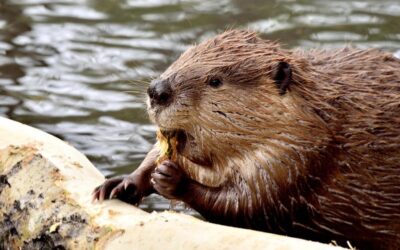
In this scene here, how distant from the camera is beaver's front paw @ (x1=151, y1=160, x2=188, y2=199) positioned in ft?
12.7

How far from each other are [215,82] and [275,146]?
0.30 metres

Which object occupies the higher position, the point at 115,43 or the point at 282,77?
the point at 282,77

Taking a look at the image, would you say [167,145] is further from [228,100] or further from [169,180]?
[228,100]

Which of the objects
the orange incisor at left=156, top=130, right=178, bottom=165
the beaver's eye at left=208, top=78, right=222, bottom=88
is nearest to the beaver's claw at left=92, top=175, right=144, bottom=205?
the orange incisor at left=156, top=130, right=178, bottom=165

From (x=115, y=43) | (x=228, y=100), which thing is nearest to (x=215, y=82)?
(x=228, y=100)

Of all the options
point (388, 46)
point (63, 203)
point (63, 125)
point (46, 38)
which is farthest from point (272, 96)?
point (46, 38)

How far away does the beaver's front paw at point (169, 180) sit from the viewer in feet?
12.7

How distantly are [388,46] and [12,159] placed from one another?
4.03 meters

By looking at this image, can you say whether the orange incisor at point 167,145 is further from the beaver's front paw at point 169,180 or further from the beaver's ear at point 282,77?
the beaver's ear at point 282,77

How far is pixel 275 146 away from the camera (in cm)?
387

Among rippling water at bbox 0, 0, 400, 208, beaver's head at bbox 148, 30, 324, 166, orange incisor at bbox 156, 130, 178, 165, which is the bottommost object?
rippling water at bbox 0, 0, 400, 208

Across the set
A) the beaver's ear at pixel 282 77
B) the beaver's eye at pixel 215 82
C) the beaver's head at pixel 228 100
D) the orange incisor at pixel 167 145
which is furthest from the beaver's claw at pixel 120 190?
the beaver's ear at pixel 282 77

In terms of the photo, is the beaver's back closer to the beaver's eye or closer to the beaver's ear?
the beaver's ear

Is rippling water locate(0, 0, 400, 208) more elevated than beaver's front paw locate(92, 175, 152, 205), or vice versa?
beaver's front paw locate(92, 175, 152, 205)
